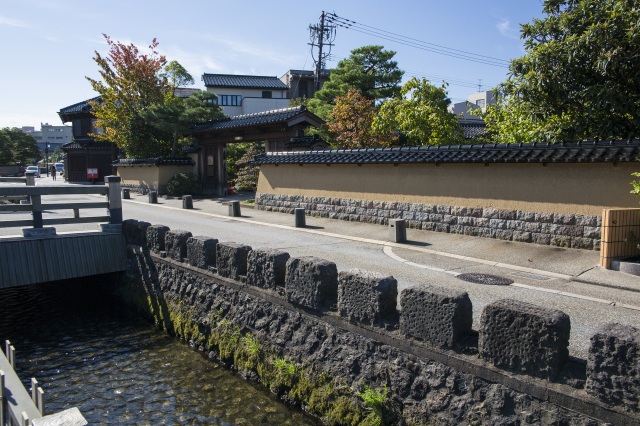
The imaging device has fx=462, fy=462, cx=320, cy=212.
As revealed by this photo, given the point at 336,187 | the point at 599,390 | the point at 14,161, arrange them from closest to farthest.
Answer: the point at 599,390 → the point at 336,187 → the point at 14,161

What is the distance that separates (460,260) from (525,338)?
5.98 m

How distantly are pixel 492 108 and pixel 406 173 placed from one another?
15.9 feet

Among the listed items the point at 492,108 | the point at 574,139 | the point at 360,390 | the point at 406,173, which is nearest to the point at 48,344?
the point at 360,390

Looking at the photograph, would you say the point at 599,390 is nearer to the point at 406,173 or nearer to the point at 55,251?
the point at 55,251

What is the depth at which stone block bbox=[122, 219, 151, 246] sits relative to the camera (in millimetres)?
10039

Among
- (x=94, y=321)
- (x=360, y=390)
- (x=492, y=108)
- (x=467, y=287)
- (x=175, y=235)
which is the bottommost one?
(x=94, y=321)

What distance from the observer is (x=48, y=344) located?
850 cm

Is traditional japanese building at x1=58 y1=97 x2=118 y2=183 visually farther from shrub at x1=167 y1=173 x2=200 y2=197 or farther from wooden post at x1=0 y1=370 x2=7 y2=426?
wooden post at x1=0 y1=370 x2=7 y2=426

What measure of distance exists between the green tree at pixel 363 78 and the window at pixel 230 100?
73.7ft

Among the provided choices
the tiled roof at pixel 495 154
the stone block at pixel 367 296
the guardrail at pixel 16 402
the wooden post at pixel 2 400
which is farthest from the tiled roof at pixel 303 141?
the wooden post at pixel 2 400

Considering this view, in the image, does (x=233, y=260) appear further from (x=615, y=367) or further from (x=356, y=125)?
(x=356, y=125)

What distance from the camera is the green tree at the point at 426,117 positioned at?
54.7 ft

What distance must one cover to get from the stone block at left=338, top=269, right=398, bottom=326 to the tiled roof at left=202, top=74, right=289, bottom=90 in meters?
48.0

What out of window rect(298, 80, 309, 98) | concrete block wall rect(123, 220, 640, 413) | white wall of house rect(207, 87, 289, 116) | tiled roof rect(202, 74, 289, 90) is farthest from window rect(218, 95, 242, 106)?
concrete block wall rect(123, 220, 640, 413)
